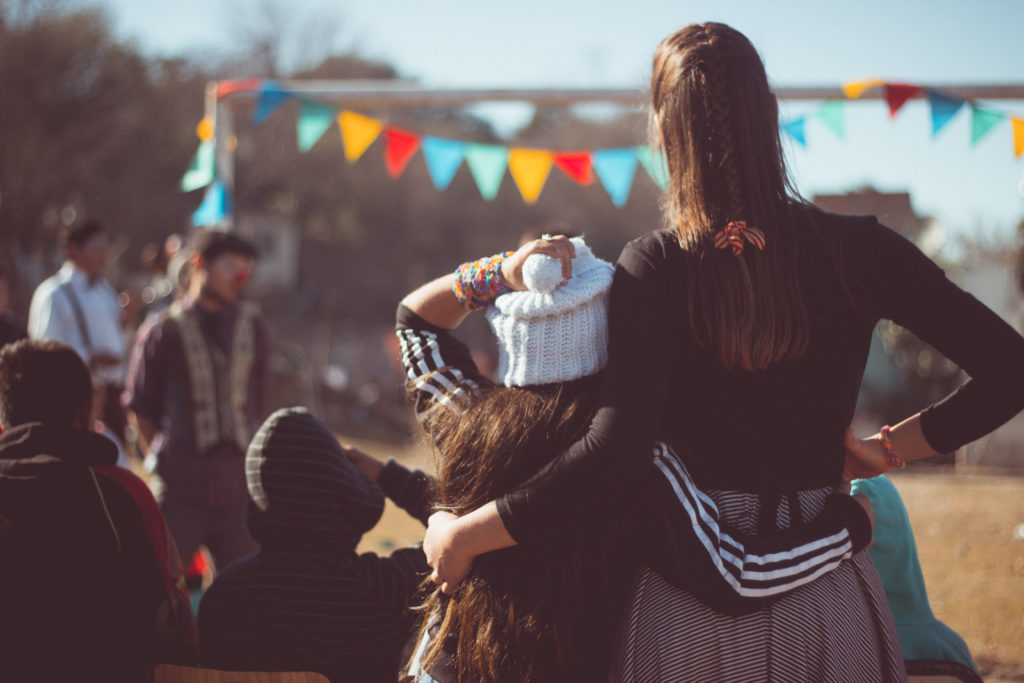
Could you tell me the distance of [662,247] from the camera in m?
1.39

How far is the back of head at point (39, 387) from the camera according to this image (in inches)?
81.4

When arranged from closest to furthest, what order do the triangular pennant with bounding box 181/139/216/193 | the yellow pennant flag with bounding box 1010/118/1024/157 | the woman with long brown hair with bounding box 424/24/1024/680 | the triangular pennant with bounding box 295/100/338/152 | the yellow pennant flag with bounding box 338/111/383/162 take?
the woman with long brown hair with bounding box 424/24/1024/680 → the yellow pennant flag with bounding box 1010/118/1024/157 → the triangular pennant with bounding box 181/139/216/193 → the triangular pennant with bounding box 295/100/338/152 → the yellow pennant flag with bounding box 338/111/383/162

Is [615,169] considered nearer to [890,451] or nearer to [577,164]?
[577,164]

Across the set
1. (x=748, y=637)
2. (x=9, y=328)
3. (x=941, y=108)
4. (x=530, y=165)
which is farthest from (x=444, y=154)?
(x=748, y=637)

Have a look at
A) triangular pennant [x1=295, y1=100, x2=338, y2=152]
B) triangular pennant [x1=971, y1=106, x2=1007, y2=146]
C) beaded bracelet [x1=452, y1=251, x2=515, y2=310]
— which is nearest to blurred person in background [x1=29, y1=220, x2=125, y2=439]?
triangular pennant [x1=295, y1=100, x2=338, y2=152]

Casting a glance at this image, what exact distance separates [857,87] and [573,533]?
183 inches

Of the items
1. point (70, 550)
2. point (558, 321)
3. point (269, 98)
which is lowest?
point (70, 550)

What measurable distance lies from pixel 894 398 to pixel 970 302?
13.1 metres

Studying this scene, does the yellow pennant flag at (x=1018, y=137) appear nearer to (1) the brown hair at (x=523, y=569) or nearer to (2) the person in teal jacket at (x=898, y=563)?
(2) the person in teal jacket at (x=898, y=563)

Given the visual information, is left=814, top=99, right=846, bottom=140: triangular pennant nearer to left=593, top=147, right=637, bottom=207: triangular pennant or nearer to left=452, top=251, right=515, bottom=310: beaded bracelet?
left=593, top=147, right=637, bottom=207: triangular pennant

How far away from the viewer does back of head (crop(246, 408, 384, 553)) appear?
1.96 m

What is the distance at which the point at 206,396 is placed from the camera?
3492 millimetres

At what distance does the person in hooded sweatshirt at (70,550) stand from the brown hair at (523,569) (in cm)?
93

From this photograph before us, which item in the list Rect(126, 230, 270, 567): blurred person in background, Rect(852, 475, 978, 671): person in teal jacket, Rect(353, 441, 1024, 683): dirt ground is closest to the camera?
Rect(852, 475, 978, 671): person in teal jacket
